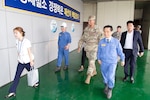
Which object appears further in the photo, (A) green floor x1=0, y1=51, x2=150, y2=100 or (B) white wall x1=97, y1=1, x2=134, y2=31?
(B) white wall x1=97, y1=1, x2=134, y2=31

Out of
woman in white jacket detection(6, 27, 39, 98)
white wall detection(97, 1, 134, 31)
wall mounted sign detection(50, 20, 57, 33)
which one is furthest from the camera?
white wall detection(97, 1, 134, 31)

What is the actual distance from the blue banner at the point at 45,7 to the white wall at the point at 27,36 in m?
0.14

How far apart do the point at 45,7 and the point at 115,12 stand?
6.65 m

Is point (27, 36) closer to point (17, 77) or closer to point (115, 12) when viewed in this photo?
point (17, 77)

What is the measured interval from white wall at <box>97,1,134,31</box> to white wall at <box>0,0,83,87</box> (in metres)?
5.20

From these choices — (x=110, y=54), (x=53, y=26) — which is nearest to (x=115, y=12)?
(x=53, y=26)

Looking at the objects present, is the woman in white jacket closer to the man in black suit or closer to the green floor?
the green floor

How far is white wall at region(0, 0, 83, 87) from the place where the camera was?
10.9 feet

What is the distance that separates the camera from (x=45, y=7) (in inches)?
199

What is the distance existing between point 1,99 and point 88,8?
9.67m

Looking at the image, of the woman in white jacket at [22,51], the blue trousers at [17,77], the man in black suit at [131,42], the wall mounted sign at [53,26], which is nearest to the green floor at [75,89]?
the blue trousers at [17,77]

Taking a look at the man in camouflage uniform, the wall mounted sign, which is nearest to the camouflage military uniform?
the man in camouflage uniform

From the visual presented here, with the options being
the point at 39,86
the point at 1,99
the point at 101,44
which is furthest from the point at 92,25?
the point at 1,99

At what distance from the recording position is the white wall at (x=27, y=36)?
3.32 m
